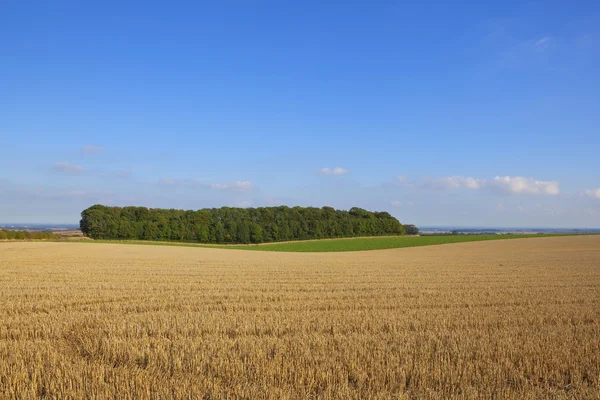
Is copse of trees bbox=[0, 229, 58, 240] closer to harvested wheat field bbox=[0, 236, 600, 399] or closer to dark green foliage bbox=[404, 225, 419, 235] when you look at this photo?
harvested wheat field bbox=[0, 236, 600, 399]

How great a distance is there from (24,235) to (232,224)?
110 feet

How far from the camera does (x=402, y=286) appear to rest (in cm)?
1731

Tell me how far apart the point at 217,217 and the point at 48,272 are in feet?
234

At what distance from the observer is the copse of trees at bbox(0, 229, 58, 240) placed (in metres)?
67.1

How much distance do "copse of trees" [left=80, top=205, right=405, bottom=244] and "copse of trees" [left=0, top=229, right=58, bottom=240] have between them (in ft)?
36.6

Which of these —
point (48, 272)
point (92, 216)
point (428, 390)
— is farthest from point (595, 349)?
point (92, 216)

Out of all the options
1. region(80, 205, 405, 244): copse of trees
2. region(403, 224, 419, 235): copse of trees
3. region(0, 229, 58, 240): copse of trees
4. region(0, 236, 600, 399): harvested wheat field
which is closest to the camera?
region(0, 236, 600, 399): harvested wheat field

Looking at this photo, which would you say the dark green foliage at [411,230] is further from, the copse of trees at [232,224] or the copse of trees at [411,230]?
the copse of trees at [232,224]

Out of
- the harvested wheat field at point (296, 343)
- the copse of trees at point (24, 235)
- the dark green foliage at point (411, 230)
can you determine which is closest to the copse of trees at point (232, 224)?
the dark green foliage at point (411, 230)

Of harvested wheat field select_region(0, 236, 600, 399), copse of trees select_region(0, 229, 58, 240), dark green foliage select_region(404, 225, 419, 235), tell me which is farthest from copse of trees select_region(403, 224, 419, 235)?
harvested wheat field select_region(0, 236, 600, 399)

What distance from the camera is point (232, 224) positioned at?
3469 inches

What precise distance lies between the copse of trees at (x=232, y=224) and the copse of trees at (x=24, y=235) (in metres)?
11.2

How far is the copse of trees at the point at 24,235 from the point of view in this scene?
67062 mm

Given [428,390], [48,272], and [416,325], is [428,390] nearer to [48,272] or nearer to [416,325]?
[416,325]
